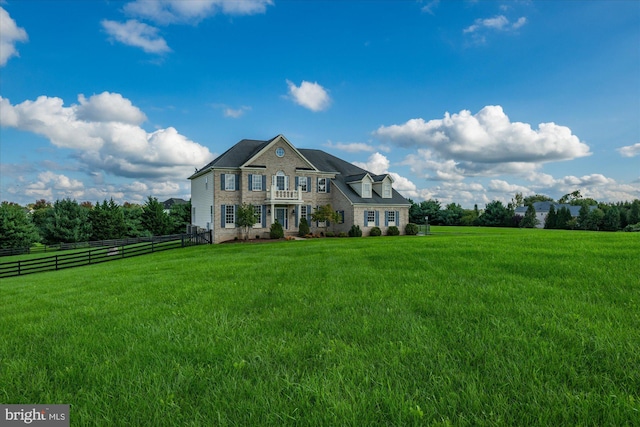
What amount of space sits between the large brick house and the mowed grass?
23.2 metres

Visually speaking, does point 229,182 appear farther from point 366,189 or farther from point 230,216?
point 366,189

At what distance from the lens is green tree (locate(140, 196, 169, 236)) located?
149ft

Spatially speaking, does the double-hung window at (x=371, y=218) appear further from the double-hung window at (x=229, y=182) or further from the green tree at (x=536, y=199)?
the green tree at (x=536, y=199)

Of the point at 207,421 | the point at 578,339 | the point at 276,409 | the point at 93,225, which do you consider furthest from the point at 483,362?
the point at 93,225

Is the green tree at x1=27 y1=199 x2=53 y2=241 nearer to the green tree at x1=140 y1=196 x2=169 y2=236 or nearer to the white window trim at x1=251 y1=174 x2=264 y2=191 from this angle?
the green tree at x1=140 y1=196 x2=169 y2=236

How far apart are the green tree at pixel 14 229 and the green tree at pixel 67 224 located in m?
1.81

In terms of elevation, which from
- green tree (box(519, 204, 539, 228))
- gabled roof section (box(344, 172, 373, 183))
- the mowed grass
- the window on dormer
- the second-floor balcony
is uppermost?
gabled roof section (box(344, 172, 373, 183))

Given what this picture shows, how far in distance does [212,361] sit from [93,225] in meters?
46.5

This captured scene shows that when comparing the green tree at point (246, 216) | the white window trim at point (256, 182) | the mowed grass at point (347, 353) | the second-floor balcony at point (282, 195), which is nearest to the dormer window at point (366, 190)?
the second-floor balcony at point (282, 195)

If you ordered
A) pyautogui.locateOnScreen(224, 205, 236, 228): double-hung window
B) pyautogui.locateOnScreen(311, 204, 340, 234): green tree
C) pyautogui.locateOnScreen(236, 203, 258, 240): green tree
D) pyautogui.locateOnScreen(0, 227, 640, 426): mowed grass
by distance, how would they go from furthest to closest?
pyautogui.locateOnScreen(311, 204, 340, 234): green tree
pyautogui.locateOnScreen(224, 205, 236, 228): double-hung window
pyautogui.locateOnScreen(236, 203, 258, 240): green tree
pyautogui.locateOnScreen(0, 227, 640, 426): mowed grass

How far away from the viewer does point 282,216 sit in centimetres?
3269

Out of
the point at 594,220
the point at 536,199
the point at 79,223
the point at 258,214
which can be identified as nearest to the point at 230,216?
the point at 258,214

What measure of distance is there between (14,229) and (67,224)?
4.80m

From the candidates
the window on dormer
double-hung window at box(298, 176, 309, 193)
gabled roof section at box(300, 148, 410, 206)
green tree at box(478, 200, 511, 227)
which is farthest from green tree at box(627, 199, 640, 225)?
double-hung window at box(298, 176, 309, 193)
